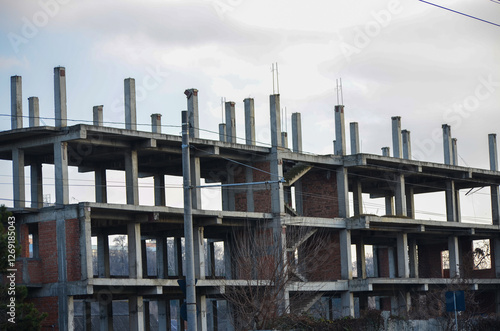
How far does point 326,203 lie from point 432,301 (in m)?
8.73

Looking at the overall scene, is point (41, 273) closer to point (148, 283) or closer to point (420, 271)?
point (148, 283)

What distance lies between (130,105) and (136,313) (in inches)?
404

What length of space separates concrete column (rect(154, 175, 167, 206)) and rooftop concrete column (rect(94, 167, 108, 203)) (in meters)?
3.63

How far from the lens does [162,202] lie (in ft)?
167

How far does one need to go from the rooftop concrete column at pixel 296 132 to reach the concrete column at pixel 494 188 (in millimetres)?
18507

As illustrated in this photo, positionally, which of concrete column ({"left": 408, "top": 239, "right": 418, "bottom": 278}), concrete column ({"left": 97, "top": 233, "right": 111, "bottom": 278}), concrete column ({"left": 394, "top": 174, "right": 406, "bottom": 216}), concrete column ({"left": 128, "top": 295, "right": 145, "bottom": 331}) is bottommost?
concrete column ({"left": 128, "top": 295, "right": 145, "bottom": 331})

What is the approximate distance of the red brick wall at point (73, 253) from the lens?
37375mm

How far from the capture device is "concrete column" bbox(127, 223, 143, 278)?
40.2 m

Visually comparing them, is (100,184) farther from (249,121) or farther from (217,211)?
(249,121)

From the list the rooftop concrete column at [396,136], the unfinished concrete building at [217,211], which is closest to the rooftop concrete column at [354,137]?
the unfinished concrete building at [217,211]

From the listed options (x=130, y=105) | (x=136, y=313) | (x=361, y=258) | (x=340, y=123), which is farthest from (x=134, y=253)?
(x=361, y=258)

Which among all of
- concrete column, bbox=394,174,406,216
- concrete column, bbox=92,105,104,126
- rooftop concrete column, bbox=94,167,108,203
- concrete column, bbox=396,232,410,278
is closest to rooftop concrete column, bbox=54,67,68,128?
concrete column, bbox=92,105,104,126

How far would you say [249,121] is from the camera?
48.4m

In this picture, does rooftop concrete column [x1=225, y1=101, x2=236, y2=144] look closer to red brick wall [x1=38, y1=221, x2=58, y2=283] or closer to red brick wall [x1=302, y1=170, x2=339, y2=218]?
red brick wall [x1=302, y1=170, x2=339, y2=218]
